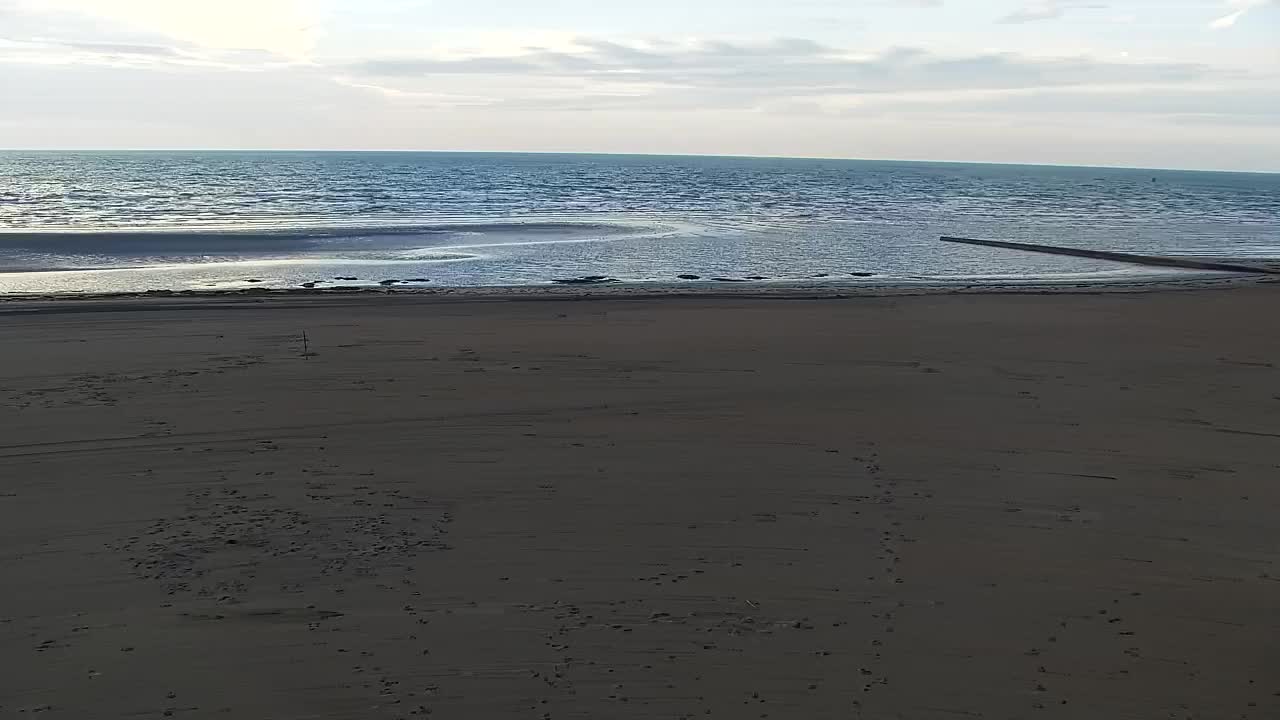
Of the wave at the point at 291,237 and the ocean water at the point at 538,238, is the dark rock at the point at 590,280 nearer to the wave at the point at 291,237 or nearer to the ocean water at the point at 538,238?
the ocean water at the point at 538,238

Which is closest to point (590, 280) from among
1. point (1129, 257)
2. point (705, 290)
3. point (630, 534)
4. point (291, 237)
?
point (705, 290)

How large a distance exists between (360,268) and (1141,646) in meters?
20.6

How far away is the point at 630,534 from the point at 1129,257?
25820mm

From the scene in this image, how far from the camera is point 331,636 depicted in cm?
512

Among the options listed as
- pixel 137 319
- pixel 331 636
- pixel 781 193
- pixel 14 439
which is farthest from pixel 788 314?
pixel 781 193

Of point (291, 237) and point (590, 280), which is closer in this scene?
point (590, 280)

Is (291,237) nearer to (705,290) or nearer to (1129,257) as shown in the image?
(705,290)

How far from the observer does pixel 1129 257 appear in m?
28.2

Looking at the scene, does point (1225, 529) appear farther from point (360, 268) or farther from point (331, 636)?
point (360, 268)

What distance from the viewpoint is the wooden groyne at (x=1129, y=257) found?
25.1m

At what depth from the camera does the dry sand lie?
4.76m

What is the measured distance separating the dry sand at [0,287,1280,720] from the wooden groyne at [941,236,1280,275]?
15.1 metres

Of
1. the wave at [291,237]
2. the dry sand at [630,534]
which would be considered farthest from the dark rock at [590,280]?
the wave at [291,237]

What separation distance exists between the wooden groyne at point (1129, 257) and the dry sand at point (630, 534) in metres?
15.1
